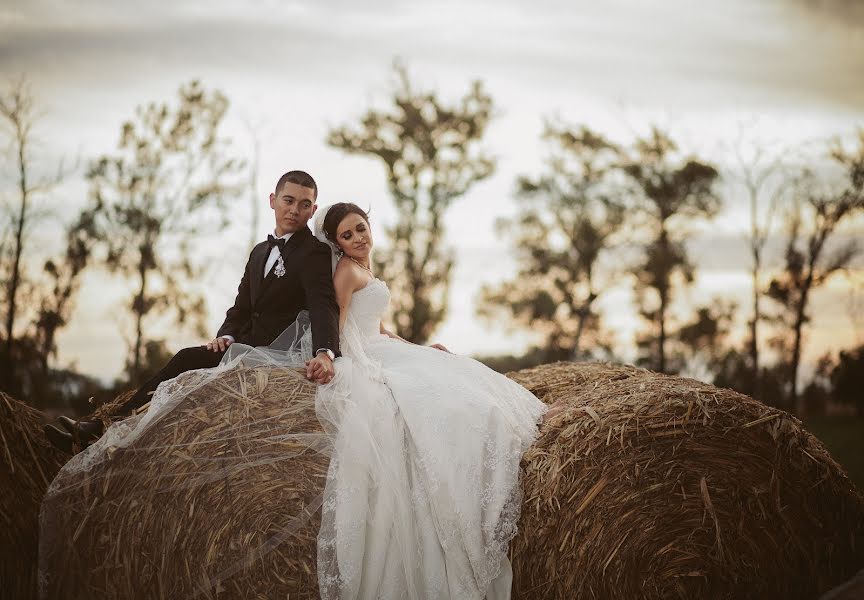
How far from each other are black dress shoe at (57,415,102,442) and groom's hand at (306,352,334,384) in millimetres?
1384

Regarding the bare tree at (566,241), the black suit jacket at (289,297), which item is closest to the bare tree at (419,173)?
the bare tree at (566,241)

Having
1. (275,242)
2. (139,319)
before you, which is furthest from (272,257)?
(139,319)

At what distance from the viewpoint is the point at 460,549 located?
4457 millimetres

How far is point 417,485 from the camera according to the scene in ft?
15.0

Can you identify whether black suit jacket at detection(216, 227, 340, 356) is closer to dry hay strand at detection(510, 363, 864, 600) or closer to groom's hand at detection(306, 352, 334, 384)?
groom's hand at detection(306, 352, 334, 384)

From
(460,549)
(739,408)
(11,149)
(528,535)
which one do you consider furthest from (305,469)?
(11,149)

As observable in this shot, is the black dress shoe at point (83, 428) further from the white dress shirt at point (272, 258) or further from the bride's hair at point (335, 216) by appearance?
the bride's hair at point (335, 216)

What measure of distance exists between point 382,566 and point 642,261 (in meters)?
28.1

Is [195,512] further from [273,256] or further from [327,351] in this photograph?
[273,256]

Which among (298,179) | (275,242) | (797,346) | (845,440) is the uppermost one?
(298,179)

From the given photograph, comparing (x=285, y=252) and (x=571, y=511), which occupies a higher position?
(x=285, y=252)

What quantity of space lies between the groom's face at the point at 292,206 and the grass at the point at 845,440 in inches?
266

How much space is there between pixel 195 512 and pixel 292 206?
2.19 m

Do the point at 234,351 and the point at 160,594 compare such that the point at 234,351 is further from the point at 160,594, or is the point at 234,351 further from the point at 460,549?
the point at 460,549
